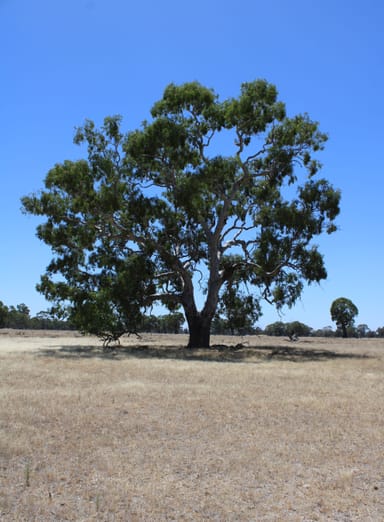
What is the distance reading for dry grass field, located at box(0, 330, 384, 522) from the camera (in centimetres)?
585

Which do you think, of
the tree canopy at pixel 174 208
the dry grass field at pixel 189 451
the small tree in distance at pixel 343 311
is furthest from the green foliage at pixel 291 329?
the dry grass field at pixel 189 451

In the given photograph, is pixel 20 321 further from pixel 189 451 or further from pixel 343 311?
pixel 189 451

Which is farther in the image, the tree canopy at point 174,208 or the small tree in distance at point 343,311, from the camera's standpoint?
the small tree in distance at point 343,311

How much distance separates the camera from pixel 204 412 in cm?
1045

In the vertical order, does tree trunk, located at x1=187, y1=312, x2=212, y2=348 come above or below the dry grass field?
above

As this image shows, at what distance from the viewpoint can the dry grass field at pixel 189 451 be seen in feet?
19.2

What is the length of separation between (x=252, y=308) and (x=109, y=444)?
2726 cm

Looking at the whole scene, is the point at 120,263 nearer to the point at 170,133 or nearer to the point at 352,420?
the point at 170,133

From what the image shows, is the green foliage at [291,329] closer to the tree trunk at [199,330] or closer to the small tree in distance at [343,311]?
the small tree in distance at [343,311]

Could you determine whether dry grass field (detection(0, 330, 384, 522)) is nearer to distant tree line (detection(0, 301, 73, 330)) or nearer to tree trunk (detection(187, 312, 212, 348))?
tree trunk (detection(187, 312, 212, 348))

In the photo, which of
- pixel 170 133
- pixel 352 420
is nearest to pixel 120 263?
pixel 170 133

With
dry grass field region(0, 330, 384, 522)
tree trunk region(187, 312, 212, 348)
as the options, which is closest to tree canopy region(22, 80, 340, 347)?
tree trunk region(187, 312, 212, 348)

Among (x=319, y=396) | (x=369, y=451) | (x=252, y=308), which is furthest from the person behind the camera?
(x=252, y=308)

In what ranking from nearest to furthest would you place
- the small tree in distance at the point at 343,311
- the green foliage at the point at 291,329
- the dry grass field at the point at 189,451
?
the dry grass field at the point at 189,451
the small tree in distance at the point at 343,311
the green foliage at the point at 291,329
